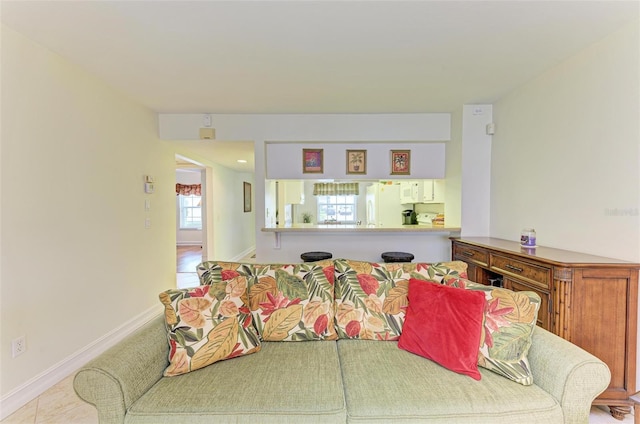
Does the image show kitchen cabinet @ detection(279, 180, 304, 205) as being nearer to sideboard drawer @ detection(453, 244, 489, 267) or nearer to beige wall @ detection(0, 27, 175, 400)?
beige wall @ detection(0, 27, 175, 400)

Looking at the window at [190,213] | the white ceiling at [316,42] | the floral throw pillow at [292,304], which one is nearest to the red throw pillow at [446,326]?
the floral throw pillow at [292,304]

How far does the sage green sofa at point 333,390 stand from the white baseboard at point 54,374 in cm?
122

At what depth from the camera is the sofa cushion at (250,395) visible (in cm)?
117

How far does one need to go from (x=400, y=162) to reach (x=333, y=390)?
3.02m

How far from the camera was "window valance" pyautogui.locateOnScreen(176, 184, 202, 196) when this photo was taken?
9.16 meters

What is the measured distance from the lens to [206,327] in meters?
1.50

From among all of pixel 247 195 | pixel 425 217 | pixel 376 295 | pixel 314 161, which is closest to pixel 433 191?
pixel 425 217

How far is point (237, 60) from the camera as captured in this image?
2.23 metres

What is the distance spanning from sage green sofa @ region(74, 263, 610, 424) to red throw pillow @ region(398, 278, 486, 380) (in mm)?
63

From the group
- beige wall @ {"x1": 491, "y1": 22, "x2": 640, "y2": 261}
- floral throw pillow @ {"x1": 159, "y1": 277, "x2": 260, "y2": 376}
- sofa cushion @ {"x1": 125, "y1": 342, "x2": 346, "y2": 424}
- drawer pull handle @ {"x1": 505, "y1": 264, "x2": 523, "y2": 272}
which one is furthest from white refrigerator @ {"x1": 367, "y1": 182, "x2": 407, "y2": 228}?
sofa cushion @ {"x1": 125, "y1": 342, "x2": 346, "y2": 424}

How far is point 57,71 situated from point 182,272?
13.4ft

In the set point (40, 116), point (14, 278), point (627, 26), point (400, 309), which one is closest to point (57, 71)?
point (40, 116)

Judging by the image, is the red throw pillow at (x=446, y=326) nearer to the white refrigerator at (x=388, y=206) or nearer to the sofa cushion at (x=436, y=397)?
the sofa cushion at (x=436, y=397)

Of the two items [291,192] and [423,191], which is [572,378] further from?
[291,192]
